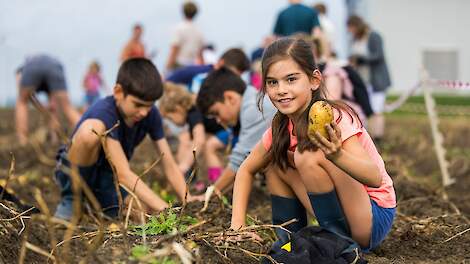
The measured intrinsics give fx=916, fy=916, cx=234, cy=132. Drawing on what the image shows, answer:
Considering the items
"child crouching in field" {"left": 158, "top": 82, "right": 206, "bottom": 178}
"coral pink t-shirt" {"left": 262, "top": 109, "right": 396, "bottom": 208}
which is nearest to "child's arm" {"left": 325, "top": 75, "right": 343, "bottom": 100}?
"child crouching in field" {"left": 158, "top": 82, "right": 206, "bottom": 178}

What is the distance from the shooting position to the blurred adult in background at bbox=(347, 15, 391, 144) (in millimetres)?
11055

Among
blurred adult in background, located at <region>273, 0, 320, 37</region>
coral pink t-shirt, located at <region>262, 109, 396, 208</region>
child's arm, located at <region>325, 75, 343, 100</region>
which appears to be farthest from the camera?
blurred adult in background, located at <region>273, 0, 320, 37</region>

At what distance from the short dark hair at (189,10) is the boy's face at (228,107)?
204 inches

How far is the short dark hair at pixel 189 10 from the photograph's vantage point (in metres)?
10.7

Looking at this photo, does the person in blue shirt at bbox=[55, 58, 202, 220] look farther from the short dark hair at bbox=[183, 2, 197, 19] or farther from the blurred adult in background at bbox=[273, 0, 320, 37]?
the short dark hair at bbox=[183, 2, 197, 19]

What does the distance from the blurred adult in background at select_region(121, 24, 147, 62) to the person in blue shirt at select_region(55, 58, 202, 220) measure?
21.3ft

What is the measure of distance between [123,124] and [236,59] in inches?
84.6

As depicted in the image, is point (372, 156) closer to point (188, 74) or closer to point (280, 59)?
point (280, 59)

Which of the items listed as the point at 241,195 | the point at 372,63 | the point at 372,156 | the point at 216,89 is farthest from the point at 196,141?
the point at 372,63

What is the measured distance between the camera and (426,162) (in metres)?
10.2

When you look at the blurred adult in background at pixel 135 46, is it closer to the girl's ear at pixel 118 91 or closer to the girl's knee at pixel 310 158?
the girl's ear at pixel 118 91

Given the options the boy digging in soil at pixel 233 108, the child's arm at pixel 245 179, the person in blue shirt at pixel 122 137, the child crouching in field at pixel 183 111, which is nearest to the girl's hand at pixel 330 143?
the child's arm at pixel 245 179

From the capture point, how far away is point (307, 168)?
3711 millimetres

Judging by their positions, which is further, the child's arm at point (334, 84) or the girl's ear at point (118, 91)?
the child's arm at point (334, 84)
